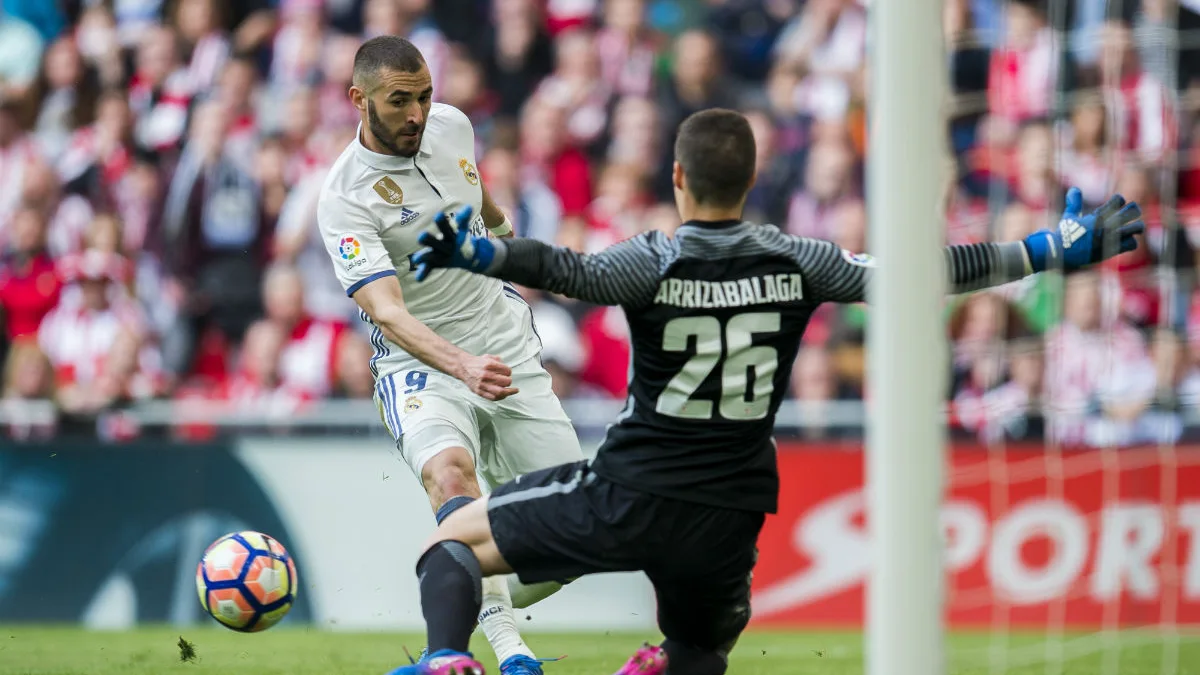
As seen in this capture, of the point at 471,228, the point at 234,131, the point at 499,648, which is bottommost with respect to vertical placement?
the point at 499,648

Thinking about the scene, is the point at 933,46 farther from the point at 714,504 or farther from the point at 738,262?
the point at 714,504

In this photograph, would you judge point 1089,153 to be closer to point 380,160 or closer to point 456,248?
point 380,160

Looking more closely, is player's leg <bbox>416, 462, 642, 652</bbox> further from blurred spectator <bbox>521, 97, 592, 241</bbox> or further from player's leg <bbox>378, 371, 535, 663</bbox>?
blurred spectator <bbox>521, 97, 592, 241</bbox>

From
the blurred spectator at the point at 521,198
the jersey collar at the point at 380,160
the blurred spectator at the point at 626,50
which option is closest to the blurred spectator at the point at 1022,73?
the blurred spectator at the point at 626,50

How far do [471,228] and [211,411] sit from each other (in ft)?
14.4

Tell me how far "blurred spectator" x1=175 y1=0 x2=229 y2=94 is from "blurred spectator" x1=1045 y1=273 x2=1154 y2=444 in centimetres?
662

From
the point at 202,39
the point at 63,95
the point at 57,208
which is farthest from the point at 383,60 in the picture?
the point at 63,95

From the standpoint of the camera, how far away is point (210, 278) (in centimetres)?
1184

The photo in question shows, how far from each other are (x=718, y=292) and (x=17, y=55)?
10.1 meters

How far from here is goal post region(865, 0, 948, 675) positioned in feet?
12.9

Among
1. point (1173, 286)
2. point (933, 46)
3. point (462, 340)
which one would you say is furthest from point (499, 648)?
point (1173, 286)

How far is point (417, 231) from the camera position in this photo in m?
6.56

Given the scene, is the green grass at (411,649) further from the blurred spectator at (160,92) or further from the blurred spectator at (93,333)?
the blurred spectator at (160,92)

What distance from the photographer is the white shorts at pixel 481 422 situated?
625 cm
